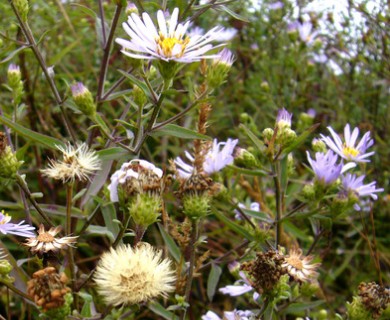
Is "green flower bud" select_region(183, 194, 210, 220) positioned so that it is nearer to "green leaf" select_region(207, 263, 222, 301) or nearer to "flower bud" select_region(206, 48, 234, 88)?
"flower bud" select_region(206, 48, 234, 88)

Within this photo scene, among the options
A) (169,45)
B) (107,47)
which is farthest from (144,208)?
(107,47)

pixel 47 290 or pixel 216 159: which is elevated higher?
pixel 216 159

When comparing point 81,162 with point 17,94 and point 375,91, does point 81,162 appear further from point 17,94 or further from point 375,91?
point 375,91

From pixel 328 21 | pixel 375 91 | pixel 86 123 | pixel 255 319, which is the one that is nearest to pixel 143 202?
pixel 255 319

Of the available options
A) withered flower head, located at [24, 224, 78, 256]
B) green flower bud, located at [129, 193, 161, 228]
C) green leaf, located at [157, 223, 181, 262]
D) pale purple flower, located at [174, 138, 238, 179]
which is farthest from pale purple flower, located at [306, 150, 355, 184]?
withered flower head, located at [24, 224, 78, 256]

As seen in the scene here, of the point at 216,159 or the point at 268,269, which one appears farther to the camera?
the point at 216,159

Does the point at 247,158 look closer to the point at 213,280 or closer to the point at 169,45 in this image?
the point at 213,280

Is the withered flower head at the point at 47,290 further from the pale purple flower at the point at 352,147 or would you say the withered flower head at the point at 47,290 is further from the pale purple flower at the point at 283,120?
the pale purple flower at the point at 352,147
